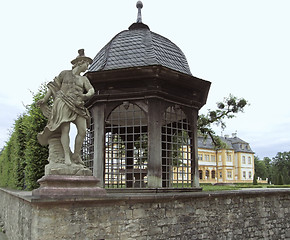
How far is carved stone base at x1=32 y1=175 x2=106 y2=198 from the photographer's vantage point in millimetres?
5676

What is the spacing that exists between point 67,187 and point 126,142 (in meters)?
3.47

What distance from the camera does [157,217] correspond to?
6758 millimetres

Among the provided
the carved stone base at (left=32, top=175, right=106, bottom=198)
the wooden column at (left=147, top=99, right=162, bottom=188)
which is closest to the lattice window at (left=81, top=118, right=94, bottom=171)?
the wooden column at (left=147, top=99, right=162, bottom=188)

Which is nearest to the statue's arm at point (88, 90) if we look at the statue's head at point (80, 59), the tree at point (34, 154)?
the statue's head at point (80, 59)

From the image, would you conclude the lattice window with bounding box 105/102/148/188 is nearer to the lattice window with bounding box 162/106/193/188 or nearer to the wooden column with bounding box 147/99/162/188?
the wooden column with bounding box 147/99/162/188

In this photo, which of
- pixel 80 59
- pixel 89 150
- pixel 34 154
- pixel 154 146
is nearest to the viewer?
pixel 80 59

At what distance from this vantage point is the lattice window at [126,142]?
943cm

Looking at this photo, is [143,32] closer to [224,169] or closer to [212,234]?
[212,234]

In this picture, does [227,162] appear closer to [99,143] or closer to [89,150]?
[89,150]

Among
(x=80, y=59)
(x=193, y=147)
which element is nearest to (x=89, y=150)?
(x=193, y=147)

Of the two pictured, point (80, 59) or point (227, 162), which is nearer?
point (80, 59)

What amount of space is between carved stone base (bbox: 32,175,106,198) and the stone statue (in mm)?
157

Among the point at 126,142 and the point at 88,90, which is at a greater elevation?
the point at 88,90

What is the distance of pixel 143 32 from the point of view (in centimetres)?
1105
